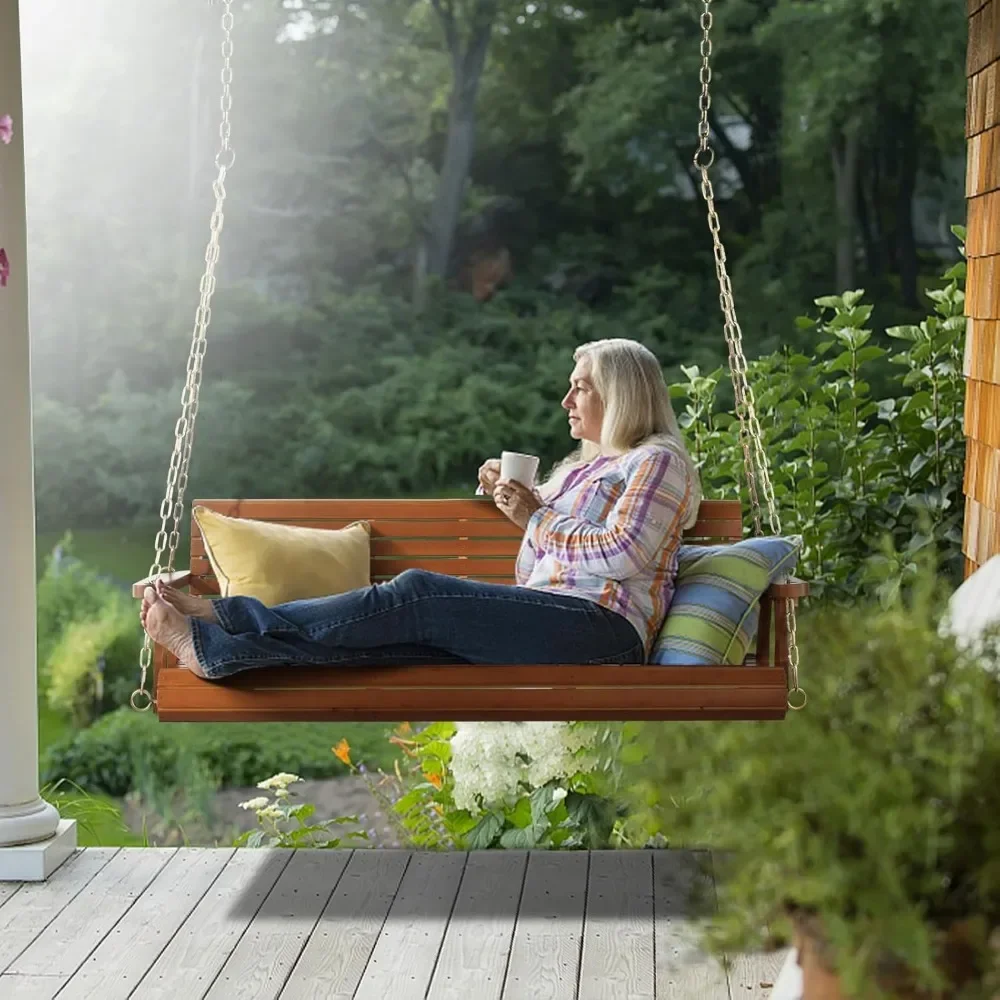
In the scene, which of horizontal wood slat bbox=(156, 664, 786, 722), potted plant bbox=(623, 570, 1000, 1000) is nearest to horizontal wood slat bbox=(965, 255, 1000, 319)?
horizontal wood slat bbox=(156, 664, 786, 722)

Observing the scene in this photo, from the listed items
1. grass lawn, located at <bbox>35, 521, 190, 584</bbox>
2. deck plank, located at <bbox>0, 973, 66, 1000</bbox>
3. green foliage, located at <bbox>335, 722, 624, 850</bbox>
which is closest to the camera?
deck plank, located at <bbox>0, 973, 66, 1000</bbox>

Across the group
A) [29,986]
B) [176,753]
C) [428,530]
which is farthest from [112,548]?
[29,986]

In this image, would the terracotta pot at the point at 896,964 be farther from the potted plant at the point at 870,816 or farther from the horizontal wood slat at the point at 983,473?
the horizontal wood slat at the point at 983,473

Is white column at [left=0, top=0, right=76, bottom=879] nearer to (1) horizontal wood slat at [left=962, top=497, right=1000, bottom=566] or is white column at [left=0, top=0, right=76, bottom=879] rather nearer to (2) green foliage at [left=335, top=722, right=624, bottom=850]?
(2) green foliage at [left=335, top=722, right=624, bottom=850]

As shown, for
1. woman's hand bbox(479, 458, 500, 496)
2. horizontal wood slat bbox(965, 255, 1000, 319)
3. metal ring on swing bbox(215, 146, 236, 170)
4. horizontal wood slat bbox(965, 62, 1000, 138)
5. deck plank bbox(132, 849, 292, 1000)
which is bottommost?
deck plank bbox(132, 849, 292, 1000)

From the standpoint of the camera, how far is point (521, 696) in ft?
9.95

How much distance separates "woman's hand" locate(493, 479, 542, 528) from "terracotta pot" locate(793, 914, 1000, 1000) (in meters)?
1.91

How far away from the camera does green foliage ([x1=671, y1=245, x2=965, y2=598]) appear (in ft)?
14.0

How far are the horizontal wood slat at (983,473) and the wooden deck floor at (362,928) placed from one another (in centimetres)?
99

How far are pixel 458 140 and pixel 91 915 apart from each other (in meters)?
5.36

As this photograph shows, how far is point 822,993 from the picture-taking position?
61.7 inches

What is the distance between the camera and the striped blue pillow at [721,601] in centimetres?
328

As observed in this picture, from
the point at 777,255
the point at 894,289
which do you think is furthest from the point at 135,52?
the point at 894,289

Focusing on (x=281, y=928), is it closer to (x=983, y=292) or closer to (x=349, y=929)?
(x=349, y=929)
